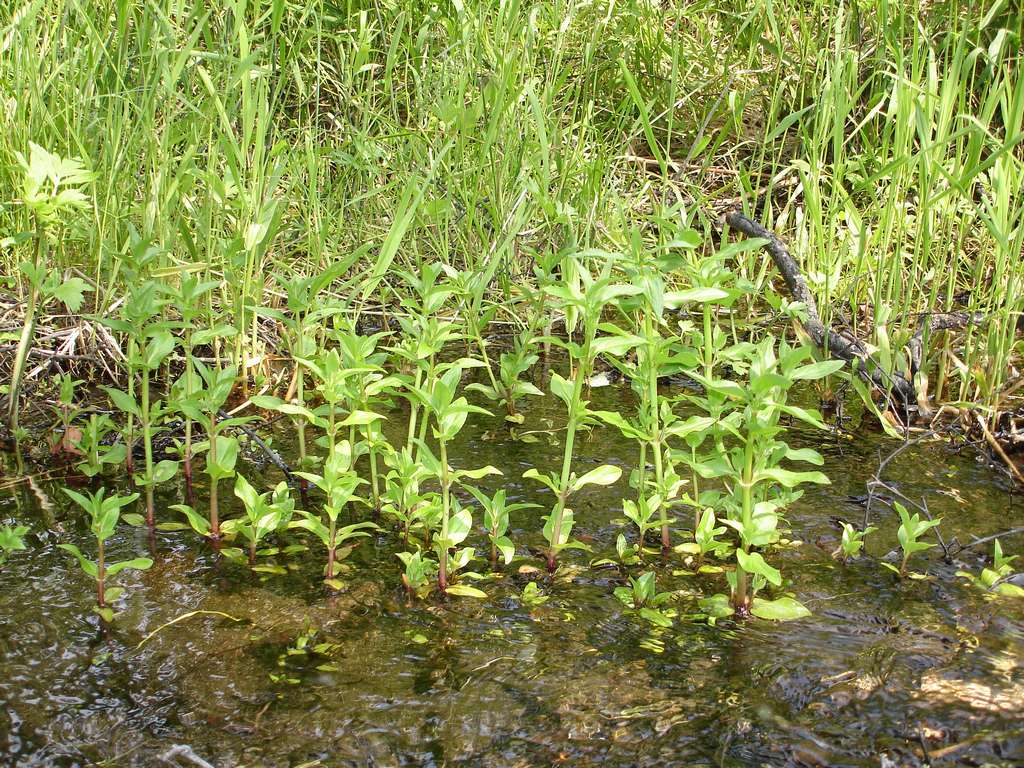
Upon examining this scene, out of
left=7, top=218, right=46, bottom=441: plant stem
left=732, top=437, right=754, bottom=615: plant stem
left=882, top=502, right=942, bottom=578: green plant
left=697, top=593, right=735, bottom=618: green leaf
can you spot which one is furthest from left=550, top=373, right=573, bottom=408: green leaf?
left=7, top=218, right=46, bottom=441: plant stem

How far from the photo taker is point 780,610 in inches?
70.8

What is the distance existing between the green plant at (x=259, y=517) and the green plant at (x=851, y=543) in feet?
3.73

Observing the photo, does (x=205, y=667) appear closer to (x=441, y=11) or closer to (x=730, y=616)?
(x=730, y=616)

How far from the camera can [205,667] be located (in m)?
1.61

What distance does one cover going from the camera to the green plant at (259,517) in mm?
1917

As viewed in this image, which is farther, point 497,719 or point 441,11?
point 441,11

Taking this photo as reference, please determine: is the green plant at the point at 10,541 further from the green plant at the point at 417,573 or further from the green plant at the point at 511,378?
the green plant at the point at 511,378

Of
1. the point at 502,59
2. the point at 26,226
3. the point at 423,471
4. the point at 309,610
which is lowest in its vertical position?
the point at 309,610

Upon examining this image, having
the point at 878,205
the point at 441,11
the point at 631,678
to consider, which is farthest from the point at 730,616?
the point at 441,11

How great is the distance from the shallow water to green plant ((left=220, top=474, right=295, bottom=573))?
61mm

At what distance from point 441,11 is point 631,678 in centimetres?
225

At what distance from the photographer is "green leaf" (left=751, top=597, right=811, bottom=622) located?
179 cm

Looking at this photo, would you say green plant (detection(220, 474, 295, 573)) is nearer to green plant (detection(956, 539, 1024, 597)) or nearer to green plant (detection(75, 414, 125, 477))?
green plant (detection(75, 414, 125, 477))

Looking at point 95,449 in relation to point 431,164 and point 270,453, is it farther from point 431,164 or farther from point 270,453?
point 431,164
